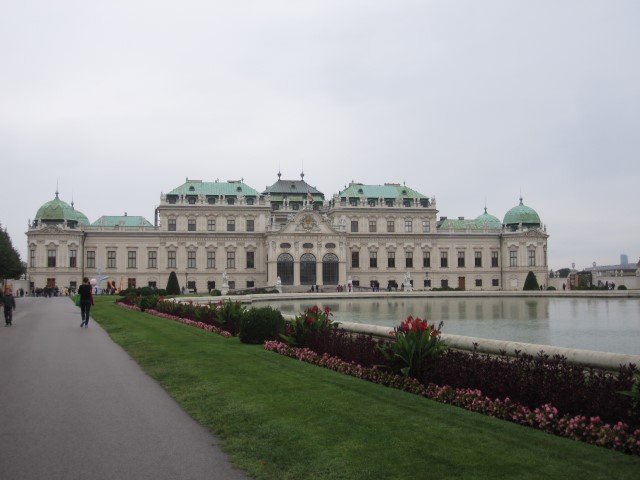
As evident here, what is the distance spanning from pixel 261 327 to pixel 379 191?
77699 millimetres

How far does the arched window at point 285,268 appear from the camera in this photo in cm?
9006

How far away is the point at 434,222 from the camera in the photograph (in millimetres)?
98000

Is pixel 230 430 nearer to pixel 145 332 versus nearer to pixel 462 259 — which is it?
pixel 145 332

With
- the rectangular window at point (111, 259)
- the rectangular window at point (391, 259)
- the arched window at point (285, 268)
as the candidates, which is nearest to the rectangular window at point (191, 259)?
the rectangular window at point (111, 259)

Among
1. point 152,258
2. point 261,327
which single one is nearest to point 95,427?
point 261,327

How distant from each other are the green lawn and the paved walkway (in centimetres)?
45

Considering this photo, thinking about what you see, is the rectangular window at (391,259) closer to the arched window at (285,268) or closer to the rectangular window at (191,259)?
the arched window at (285,268)

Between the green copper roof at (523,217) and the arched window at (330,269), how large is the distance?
1141 inches

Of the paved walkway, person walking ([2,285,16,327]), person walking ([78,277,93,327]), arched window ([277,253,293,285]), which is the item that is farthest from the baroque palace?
the paved walkway

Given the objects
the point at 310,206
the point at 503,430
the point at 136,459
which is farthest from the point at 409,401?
the point at 310,206

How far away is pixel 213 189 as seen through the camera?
93562 millimetres

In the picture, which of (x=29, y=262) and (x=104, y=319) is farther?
(x=29, y=262)

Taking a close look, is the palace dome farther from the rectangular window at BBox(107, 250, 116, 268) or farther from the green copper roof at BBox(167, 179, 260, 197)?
the rectangular window at BBox(107, 250, 116, 268)

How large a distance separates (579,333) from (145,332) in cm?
1686
